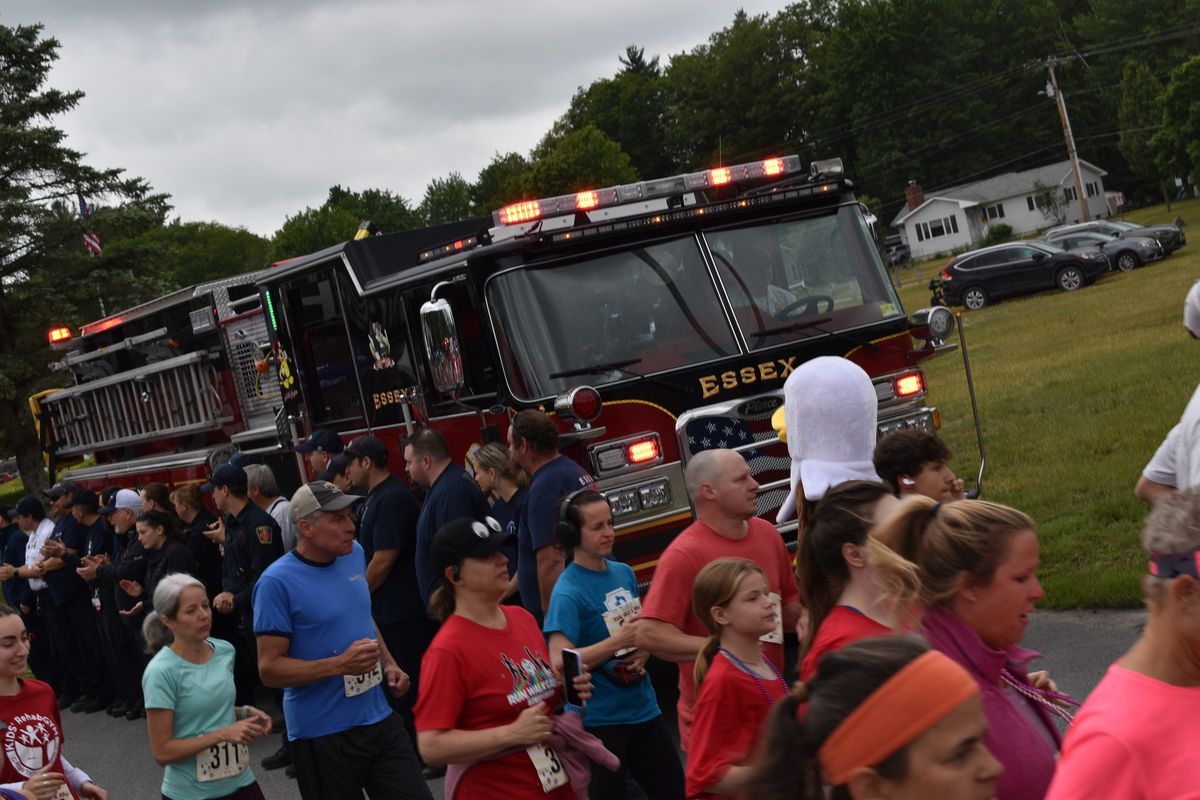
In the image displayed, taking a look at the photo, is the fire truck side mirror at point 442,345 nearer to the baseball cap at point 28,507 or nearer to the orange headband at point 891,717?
the orange headband at point 891,717

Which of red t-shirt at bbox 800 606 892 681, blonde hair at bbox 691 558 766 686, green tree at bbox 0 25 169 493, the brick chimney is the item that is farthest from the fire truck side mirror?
the brick chimney

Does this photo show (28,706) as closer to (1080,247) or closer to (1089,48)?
(1080,247)

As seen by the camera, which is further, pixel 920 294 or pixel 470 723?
pixel 920 294

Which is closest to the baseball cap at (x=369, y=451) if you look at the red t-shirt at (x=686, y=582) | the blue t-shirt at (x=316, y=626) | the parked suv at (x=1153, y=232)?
the blue t-shirt at (x=316, y=626)

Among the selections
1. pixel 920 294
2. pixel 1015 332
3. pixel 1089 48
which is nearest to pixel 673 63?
pixel 1089 48

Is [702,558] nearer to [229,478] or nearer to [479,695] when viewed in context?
[479,695]

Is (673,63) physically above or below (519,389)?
above

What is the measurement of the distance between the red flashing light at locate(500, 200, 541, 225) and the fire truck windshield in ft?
1.24

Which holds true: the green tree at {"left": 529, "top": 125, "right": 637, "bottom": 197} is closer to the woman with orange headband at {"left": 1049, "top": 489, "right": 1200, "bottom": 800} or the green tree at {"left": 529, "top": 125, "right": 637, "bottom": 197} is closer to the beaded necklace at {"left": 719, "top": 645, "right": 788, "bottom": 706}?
the beaded necklace at {"left": 719, "top": 645, "right": 788, "bottom": 706}

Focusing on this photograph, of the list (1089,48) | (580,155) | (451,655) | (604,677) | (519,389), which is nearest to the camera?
(451,655)

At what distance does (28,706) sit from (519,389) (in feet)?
11.5

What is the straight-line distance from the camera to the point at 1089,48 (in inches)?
3649

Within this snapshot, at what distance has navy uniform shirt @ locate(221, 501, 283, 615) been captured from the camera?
931 centimetres

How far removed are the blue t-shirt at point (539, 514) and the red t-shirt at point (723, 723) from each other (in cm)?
286
